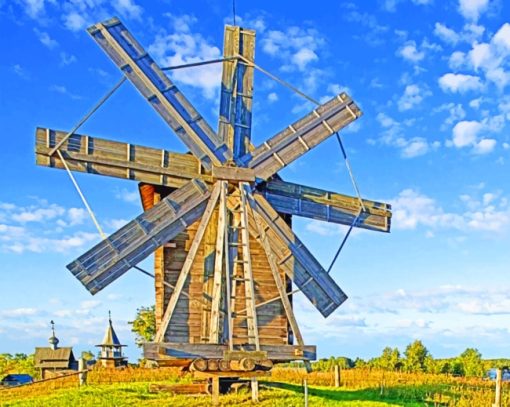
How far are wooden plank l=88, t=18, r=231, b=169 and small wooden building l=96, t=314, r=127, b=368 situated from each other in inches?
1001

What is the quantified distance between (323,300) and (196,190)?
3.14 metres

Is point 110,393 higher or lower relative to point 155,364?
lower

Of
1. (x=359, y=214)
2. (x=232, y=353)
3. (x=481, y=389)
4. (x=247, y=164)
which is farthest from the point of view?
(x=481, y=389)

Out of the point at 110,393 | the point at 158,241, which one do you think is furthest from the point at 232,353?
the point at 110,393

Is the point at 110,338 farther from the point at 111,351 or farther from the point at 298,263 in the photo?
the point at 298,263

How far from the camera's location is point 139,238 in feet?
36.2

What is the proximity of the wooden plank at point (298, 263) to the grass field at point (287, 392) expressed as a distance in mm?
2769

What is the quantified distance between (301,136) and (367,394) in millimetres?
7801

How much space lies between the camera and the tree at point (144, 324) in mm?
35406

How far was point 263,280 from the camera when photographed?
1252cm

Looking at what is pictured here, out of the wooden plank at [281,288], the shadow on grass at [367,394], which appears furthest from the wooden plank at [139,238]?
the shadow on grass at [367,394]

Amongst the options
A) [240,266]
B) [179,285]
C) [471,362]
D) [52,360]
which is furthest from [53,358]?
[179,285]

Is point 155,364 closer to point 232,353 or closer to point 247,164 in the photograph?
point 232,353

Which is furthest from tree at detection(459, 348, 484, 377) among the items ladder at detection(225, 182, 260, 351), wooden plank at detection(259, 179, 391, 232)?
ladder at detection(225, 182, 260, 351)
